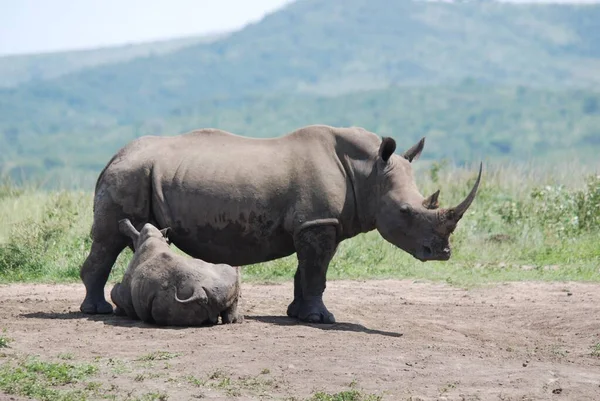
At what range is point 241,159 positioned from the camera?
34.9 feet

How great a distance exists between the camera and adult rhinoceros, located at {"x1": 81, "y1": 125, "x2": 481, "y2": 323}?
10.4 metres

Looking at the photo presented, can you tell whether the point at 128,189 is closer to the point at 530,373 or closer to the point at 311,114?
the point at 530,373

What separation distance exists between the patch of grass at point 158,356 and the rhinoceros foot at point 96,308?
7.11ft

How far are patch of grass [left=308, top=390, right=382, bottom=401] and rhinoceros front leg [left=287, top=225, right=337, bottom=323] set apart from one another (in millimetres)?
2874

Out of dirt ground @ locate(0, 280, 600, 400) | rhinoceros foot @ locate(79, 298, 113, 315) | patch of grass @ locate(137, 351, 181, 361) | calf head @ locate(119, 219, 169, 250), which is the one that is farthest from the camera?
rhinoceros foot @ locate(79, 298, 113, 315)

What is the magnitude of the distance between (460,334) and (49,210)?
315 inches

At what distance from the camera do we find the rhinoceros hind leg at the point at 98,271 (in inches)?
421

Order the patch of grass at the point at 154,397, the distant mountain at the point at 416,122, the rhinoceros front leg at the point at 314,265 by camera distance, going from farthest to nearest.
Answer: the distant mountain at the point at 416,122
the rhinoceros front leg at the point at 314,265
the patch of grass at the point at 154,397

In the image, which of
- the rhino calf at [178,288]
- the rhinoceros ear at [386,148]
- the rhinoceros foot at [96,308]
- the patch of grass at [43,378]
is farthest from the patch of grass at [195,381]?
the rhinoceros ear at [386,148]

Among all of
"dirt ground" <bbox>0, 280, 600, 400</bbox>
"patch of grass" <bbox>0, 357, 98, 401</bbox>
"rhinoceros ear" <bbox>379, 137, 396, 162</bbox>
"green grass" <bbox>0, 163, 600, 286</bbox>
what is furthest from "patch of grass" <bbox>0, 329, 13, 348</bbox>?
"green grass" <bbox>0, 163, 600, 286</bbox>

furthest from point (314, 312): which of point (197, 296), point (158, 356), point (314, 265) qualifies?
point (158, 356)

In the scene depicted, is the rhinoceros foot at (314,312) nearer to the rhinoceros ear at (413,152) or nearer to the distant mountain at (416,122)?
the rhinoceros ear at (413,152)

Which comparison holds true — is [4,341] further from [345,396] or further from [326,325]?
[326,325]

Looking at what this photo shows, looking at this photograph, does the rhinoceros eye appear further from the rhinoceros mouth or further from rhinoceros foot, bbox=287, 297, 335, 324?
rhinoceros foot, bbox=287, 297, 335, 324
